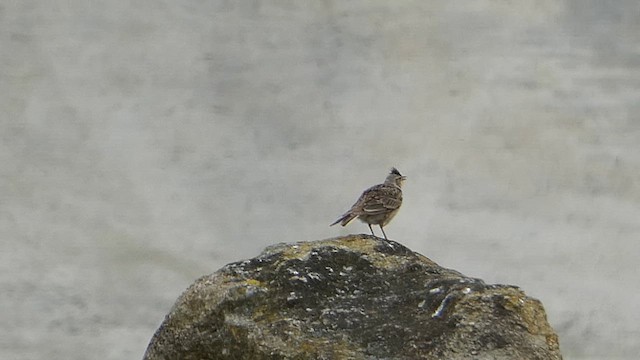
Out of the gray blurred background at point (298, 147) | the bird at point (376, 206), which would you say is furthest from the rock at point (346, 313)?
the gray blurred background at point (298, 147)

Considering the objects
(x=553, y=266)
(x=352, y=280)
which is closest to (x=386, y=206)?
(x=352, y=280)

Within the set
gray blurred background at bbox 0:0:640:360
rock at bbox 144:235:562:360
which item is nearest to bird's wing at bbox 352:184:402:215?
rock at bbox 144:235:562:360

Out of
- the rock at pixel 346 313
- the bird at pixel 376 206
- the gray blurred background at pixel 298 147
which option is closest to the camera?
the rock at pixel 346 313

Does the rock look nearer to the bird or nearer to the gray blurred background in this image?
the bird

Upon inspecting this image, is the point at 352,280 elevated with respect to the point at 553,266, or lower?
lower

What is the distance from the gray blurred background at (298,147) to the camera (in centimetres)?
1584

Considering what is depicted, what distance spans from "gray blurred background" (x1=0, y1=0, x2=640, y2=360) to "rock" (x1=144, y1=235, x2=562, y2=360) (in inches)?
336

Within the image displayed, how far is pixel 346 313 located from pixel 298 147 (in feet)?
36.0

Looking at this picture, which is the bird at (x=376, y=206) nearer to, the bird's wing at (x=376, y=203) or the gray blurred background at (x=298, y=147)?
the bird's wing at (x=376, y=203)

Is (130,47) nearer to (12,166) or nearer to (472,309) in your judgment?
(12,166)

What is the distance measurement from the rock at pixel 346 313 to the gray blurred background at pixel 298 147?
8.54m

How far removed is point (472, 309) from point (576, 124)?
38.7 feet

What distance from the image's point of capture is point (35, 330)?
15297mm

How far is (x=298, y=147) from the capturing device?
57.6 ft
